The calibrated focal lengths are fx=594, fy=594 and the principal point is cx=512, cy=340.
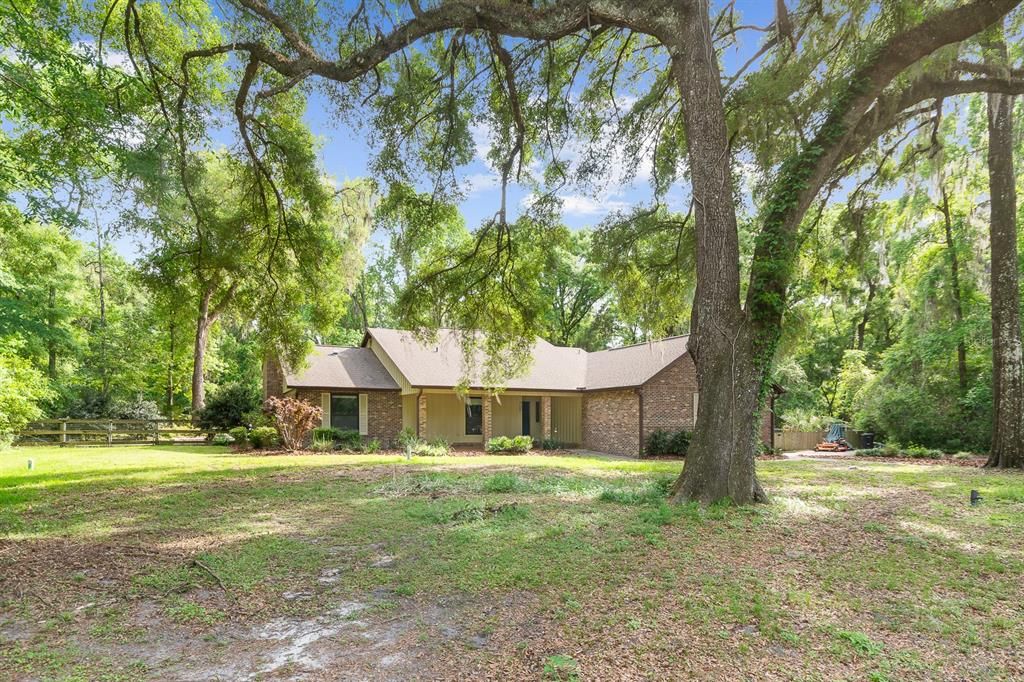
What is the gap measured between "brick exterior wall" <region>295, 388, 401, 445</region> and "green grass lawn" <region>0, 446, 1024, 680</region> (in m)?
11.7

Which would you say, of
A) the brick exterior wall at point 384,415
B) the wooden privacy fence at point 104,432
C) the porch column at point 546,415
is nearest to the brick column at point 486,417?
the porch column at point 546,415

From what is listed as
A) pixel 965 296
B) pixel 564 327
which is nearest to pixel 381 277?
pixel 564 327

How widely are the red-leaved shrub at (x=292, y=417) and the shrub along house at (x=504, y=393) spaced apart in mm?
1520

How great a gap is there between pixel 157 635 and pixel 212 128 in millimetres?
9982

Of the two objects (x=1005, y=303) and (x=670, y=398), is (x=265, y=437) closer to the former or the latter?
(x=670, y=398)

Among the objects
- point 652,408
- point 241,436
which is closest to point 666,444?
point 652,408

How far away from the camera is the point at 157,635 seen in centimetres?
439

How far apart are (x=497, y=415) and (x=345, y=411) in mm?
5854

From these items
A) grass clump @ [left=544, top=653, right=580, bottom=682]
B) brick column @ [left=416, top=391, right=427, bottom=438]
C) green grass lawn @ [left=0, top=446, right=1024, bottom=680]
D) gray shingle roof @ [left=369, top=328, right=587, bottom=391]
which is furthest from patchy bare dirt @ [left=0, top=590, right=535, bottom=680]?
brick column @ [left=416, top=391, right=427, bottom=438]

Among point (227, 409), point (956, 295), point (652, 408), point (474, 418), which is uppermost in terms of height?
point (956, 295)

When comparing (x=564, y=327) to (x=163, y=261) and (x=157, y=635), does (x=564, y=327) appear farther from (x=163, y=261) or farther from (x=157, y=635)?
(x=157, y=635)

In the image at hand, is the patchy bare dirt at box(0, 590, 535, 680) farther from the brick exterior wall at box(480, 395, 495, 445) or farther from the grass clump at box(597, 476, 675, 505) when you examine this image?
the brick exterior wall at box(480, 395, 495, 445)

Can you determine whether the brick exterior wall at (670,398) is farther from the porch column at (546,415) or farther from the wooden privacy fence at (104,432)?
the wooden privacy fence at (104,432)

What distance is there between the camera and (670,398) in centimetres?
1994
